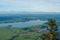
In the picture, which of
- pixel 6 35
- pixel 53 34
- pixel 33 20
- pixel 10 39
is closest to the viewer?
pixel 53 34

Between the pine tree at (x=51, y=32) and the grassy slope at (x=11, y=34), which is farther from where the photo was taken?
the grassy slope at (x=11, y=34)

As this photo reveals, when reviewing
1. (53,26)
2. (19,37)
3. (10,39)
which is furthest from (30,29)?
(53,26)

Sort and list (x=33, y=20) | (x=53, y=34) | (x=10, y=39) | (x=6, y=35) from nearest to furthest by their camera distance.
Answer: (x=53, y=34) < (x=10, y=39) < (x=6, y=35) < (x=33, y=20)

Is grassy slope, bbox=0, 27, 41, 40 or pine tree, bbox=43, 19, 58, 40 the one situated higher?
→ pine tree, bbox=43, 19, 58, 40

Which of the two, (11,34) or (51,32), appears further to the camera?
(11,34)

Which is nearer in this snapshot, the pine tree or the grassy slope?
the pine tree

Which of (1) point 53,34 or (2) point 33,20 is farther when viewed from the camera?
(2) point 33,20

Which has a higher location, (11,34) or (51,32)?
(51,32)

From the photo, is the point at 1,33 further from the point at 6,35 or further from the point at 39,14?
the point at 39,14

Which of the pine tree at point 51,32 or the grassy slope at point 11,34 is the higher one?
the pine tree at point 51,32

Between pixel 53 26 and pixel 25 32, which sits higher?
pixel 53 26

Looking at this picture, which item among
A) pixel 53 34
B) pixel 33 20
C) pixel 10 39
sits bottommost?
pixel 10 39
